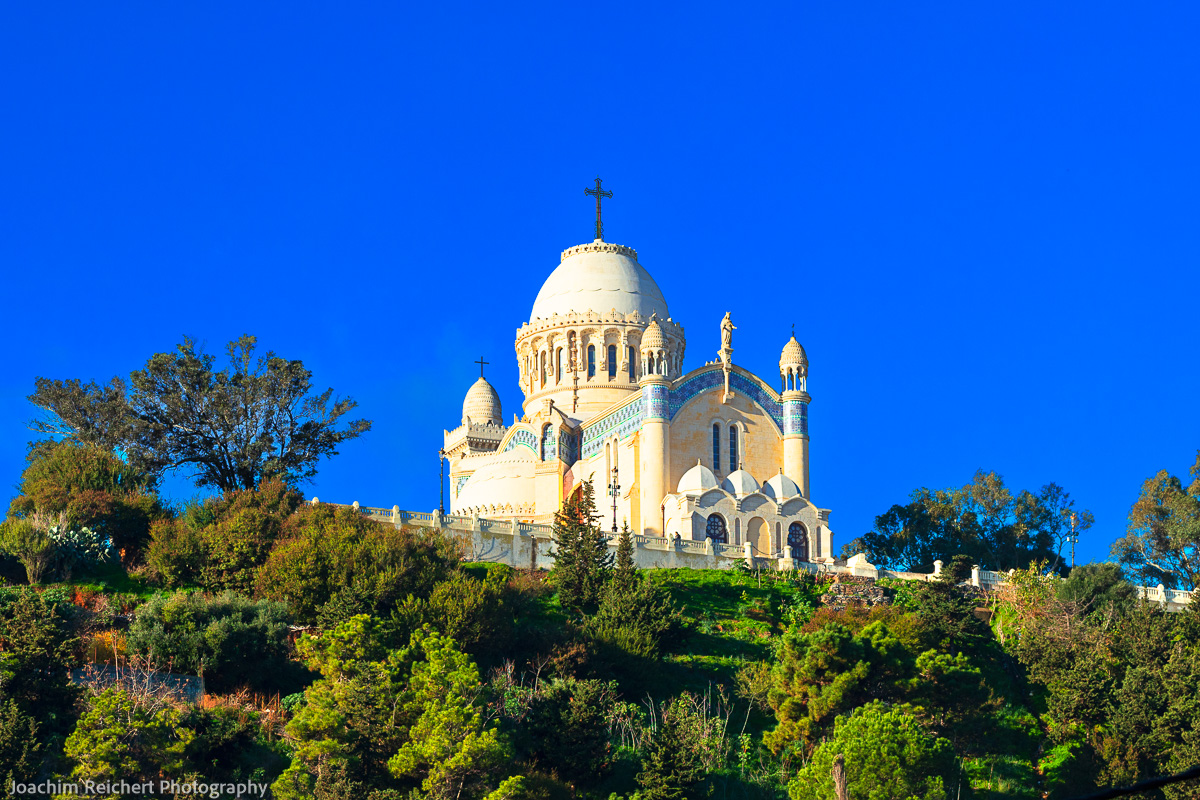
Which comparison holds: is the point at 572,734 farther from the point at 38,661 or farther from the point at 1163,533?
the point at 1163,533

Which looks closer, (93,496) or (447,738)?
(447,738)

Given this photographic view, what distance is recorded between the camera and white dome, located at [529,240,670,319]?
2520 inches

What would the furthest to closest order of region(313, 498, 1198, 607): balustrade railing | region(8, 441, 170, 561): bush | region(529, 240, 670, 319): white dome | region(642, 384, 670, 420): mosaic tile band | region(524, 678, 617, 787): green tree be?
region(529, 240, 670, 319): white dome
region(642, 384, 670, 420): mosaic tile band
region(313, 498, 1198, 607): balustrade railing
region(8, 441, 170, 561): bush
region(524, 678, 617, 787): green tree

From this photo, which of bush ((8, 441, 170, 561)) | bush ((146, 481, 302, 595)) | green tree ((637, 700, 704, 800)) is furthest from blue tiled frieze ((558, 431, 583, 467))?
green tree ((637, 700, 704, 800))

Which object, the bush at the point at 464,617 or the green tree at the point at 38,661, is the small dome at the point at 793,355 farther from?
the green tree at the point at 38,661

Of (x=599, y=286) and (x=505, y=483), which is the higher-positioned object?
(x=599, y=286)

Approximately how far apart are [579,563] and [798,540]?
1352 cm

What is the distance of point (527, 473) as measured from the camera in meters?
59.9

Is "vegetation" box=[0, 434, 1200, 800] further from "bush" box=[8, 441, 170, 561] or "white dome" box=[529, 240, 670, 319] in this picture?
"white dome" box=[529, 240, 670, 319]

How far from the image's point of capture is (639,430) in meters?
55.0

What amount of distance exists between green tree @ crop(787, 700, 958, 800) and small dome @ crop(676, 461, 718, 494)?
19.2m

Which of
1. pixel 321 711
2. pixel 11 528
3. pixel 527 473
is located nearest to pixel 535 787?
pixel 321 711

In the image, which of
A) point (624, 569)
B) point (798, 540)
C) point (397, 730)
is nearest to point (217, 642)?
point (397, 730)

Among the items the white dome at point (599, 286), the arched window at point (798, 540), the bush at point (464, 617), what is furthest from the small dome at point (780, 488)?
the bush at point (464, 617)
